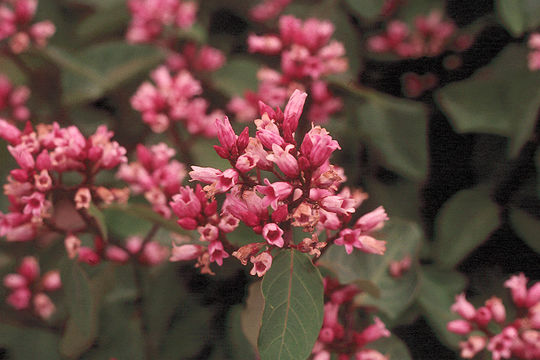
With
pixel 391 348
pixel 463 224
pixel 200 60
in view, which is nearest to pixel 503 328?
pixel 391 348

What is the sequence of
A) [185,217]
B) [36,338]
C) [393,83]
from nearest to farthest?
[185,217], [36,338], [393,83]

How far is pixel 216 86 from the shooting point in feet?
6.37

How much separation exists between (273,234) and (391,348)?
0.51m

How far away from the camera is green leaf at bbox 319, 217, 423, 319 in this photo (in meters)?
1.14

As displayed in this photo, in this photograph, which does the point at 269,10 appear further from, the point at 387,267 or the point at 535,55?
the point at 387,267

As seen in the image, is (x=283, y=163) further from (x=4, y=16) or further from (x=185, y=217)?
(x=4, y=16)

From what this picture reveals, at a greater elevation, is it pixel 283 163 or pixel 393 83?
pixel 283 163

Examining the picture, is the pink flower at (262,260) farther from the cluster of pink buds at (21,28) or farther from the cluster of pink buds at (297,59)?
the cluster of pink buds at (21,28)

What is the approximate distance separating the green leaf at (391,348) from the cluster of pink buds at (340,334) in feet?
0.18

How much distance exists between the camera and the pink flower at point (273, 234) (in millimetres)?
765

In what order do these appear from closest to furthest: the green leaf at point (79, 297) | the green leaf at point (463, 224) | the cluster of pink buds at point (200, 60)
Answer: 1. the green leaf at point (79, 297)
2. the green leaf at point (463, 224)
3. the cluster of pink buds at point (200, 60)

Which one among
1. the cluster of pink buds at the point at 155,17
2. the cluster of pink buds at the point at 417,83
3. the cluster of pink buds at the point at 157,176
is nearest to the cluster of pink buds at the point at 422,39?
the cluster of pink buds at the point at 417,83

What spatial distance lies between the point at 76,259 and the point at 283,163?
2.04ft

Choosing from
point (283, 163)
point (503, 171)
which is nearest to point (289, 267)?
point (283, 163)
